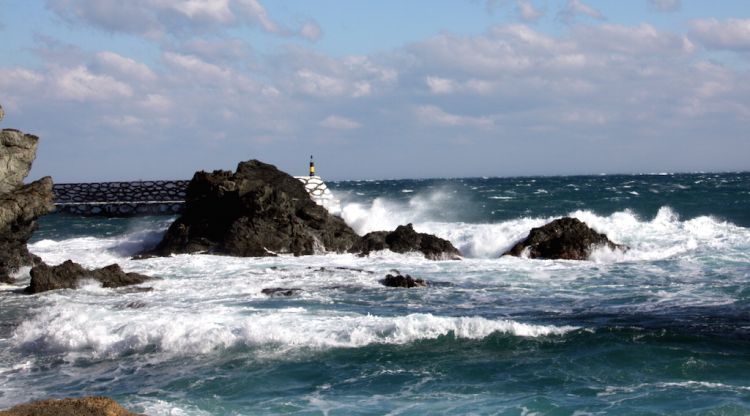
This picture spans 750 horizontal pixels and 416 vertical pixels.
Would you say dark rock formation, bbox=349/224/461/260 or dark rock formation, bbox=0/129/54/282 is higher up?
dark rock formation, bbox=0/129/54/282

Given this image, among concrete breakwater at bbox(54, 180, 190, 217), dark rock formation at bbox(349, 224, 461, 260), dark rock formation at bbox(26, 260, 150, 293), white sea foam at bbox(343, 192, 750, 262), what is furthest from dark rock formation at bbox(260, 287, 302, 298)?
concrete breakwater at bbox(54, 180, 190, 217)

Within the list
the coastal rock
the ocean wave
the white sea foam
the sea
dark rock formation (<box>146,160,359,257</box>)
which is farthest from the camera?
the white sea foam

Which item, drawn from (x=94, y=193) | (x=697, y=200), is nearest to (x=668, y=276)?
(x=697, y=200)

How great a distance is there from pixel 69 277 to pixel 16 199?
2679mm

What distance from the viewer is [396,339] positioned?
38.7 feet

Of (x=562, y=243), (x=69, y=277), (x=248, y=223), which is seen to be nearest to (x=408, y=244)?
(x=562, y=243)

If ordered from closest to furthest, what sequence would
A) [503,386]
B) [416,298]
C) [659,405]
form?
[659,405]
[503,386]
[416,298]

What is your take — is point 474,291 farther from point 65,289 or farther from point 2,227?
point 2,227

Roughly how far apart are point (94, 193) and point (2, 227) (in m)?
30.3

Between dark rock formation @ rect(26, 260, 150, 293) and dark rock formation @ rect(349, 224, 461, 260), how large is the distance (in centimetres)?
707

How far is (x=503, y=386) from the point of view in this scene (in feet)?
31.4

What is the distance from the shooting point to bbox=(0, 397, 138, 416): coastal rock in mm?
6109

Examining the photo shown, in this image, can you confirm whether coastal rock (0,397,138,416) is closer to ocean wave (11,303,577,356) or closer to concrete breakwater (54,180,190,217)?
ocean wave (11,303,577,356)

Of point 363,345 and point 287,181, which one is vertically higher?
point 287,181
